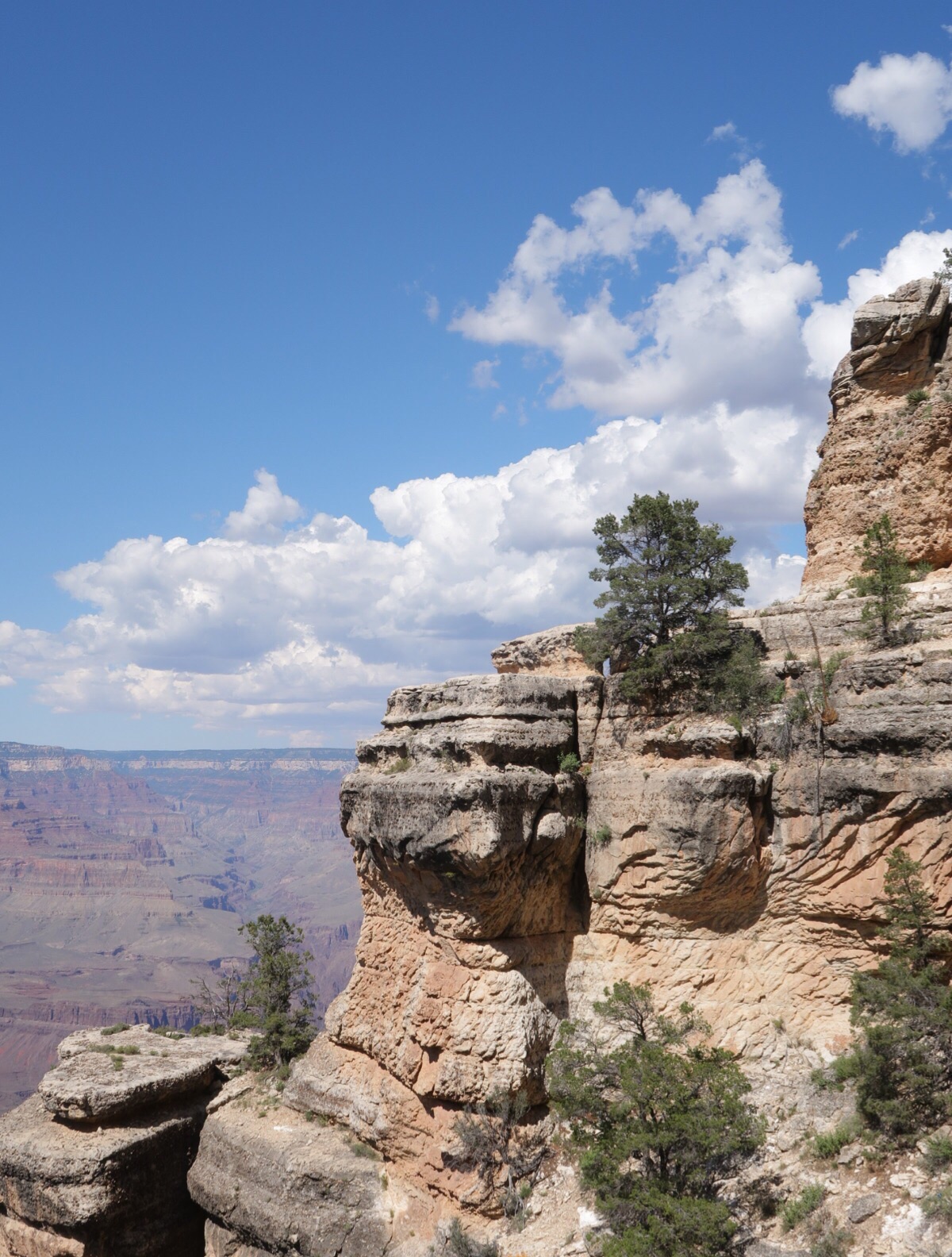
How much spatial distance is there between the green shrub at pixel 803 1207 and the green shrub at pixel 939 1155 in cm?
220

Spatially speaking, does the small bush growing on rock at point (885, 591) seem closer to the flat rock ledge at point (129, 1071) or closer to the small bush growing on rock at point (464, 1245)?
the small bush growing on rock at point (464, 1245)

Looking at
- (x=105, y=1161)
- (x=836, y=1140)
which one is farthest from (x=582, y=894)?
(x=105, y=1161)

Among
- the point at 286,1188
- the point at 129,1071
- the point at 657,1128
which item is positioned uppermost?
the point at 657,1128

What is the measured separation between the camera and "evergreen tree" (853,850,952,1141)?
1777 centimetres

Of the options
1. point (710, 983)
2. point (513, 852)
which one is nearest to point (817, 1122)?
point (710, 983)

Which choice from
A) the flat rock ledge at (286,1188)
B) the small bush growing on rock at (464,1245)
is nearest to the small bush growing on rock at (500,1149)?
the small bush growing on rock at (464,1245)

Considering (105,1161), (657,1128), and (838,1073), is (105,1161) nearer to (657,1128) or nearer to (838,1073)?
(657,1128)

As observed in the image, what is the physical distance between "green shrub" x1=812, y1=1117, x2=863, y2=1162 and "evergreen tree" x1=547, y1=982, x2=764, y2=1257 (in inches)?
46.8

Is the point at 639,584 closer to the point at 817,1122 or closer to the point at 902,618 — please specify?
the point at 902,618

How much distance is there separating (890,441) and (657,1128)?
62.7 ft

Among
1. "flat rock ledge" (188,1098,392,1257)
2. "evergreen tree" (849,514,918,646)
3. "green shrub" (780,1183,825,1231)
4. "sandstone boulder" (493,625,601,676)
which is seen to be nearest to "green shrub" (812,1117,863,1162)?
"green shrub" (780,1183,825,1231)

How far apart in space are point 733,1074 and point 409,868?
9.21 meters

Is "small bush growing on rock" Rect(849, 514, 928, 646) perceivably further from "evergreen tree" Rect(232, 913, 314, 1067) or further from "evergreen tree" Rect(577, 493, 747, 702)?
"evergreen tree" Rect(232, 913, 314, 1067)

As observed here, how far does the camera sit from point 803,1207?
17.6 metres
